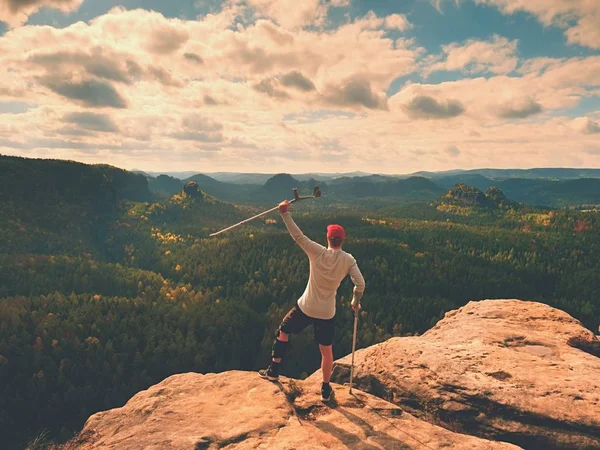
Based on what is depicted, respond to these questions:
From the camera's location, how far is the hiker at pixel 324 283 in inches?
457

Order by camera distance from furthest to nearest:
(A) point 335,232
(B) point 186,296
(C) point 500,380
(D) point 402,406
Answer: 1. (B) point 186,296
2. (D) point 402,406
3. (C) point 500,380
4. (A) point 335,232

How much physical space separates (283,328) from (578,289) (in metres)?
166

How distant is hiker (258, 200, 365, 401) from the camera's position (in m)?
11.6

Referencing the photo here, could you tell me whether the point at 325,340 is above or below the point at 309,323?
below

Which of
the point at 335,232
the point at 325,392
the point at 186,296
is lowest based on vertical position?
the point at 186,296

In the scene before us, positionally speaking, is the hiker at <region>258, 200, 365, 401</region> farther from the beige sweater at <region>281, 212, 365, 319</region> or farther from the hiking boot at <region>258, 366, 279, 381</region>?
the hiking boot at <region>258, 366, 279, 381</region>

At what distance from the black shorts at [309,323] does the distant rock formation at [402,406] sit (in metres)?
2.33

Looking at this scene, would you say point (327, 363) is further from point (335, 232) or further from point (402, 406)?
point (335, 232)

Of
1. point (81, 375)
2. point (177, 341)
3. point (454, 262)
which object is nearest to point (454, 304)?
point (454, 262)

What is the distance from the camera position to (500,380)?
13.0 m

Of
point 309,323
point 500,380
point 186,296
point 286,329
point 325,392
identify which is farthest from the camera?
point 186,296

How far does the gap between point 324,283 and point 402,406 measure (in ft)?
20.6

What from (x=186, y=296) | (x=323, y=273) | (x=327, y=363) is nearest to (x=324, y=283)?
(x=323, y=273)

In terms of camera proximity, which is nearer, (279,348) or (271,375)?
(279,348)
